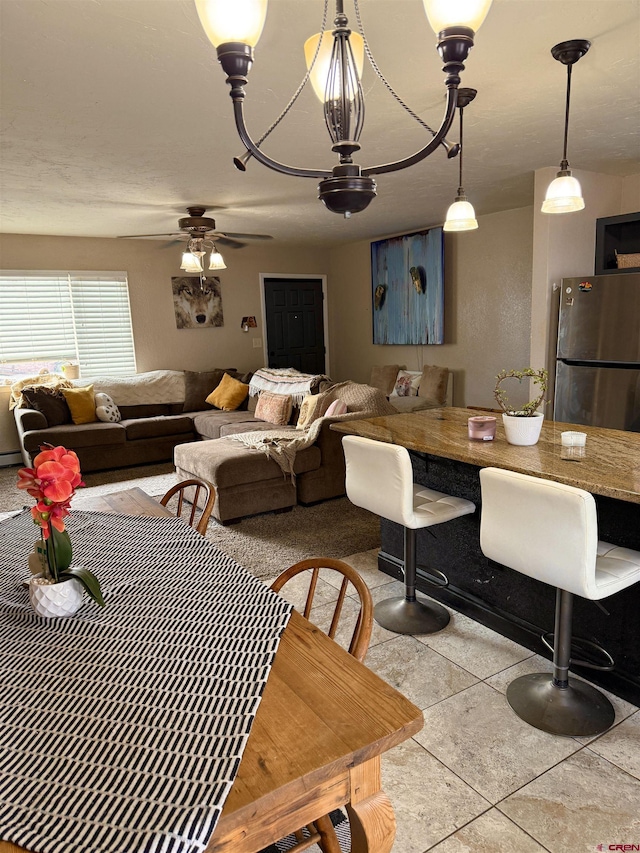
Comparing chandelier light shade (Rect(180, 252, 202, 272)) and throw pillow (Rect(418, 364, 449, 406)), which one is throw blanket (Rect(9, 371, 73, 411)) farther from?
throw pillow (Rect(418, 364, 449, 406))

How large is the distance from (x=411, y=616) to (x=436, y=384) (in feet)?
13.5

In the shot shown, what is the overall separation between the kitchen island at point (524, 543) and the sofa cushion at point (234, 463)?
4.14ft

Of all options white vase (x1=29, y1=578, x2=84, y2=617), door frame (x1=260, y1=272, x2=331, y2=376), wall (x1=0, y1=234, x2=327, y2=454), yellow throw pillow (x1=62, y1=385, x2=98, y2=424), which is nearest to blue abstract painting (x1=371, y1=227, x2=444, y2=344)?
door frame (x1=260, y1=272, x2=331, y2=376)

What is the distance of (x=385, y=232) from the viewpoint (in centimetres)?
702

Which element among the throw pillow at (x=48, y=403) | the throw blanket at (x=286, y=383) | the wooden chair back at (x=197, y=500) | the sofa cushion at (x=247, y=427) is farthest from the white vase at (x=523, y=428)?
the throw pillow at (x=48, y=403)

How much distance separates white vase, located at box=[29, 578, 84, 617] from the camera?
134 cm

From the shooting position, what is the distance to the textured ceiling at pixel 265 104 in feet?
6.73

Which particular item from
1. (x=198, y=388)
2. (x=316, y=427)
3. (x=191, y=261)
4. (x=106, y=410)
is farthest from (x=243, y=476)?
(x=198, y=388)

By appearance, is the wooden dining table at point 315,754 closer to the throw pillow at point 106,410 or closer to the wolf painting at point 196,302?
the throw pillow at point 106,410

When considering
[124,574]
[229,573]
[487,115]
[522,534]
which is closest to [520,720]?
[522,534]

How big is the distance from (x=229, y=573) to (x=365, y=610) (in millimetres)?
443

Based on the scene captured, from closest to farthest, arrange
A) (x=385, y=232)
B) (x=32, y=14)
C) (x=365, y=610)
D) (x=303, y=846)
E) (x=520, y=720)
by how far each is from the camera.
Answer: (x=303, y=846)
(x=365, y=610)
(x=32, y=14)
(x=520, y=720)
(x=385, y=232)

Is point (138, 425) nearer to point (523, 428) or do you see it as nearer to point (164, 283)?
point (164, 283)

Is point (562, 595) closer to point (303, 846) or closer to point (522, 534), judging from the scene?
point (522, 534)
